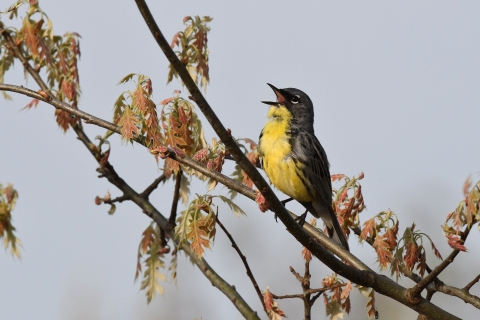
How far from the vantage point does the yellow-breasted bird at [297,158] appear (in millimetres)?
6023

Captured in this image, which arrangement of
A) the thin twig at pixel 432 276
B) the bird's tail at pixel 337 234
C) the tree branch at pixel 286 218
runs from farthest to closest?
1. the bird's tail at pixel 337 234
2. the thin twig at pixel 432 276
3. the tree branch at pixel 286 218

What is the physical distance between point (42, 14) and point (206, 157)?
2.25 meters

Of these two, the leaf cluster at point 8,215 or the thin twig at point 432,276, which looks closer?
the thin twig at point 432,276

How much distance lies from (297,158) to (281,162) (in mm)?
182

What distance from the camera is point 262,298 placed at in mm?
4504

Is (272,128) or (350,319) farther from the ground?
(350,319)

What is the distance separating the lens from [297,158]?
609 centimetres

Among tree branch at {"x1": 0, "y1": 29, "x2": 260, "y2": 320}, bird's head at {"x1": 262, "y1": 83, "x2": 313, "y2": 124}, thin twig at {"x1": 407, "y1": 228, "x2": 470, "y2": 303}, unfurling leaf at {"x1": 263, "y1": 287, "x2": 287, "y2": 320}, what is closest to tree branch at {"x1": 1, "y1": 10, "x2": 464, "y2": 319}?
thin twig at {"x1": 407, "y1": 228, "x2": 470, "y2": 303}

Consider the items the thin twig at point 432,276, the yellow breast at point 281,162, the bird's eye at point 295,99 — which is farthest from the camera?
the bird's eye at point 295,99

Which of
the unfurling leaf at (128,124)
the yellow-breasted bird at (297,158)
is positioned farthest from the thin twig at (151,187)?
the unfurling leaf at (128,124)

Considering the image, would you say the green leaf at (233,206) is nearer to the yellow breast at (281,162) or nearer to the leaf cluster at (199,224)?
the leaf cluster at (199,224)

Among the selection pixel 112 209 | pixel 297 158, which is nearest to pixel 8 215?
pixel 112 209

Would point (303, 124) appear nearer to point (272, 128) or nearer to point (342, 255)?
point (272, 128)

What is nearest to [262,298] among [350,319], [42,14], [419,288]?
[419,288]
